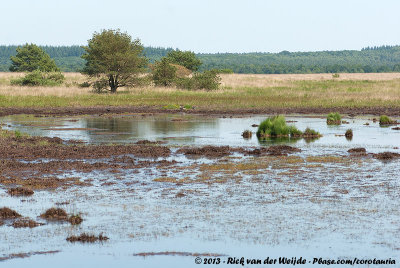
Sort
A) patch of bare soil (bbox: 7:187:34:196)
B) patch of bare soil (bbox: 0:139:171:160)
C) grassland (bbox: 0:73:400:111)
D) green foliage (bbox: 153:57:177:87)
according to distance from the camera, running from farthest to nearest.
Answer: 1. green foliage (bbox: 153:57:177:87)
2. grassland (bbox: 0:73:400:111)
3. patch of bare soil (bbox: 0:139:171:160)
4. patch of bare soil (bbox: 7:187:34:196)

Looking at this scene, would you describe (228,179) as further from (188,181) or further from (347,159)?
(347,159)

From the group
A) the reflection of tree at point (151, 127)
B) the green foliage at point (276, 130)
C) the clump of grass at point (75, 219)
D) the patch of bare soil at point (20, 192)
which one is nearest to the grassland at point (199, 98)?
the reflection of tree at point (151, 127)

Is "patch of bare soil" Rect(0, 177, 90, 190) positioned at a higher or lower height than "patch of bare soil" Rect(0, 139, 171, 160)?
lower

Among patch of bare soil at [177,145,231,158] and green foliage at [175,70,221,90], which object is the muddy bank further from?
patch of bare soil at [177,145,231,158]

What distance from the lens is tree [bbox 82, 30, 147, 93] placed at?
166 feet

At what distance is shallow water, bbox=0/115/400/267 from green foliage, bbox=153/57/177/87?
36291 millimetres

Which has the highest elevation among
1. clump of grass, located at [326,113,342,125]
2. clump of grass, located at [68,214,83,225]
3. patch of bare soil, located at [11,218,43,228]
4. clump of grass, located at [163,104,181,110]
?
clump of grass, located at [163,104,181,110]

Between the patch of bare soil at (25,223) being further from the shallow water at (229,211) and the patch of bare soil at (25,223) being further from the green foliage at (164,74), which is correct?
the green foliage at (164,74)

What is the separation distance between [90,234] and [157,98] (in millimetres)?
37926

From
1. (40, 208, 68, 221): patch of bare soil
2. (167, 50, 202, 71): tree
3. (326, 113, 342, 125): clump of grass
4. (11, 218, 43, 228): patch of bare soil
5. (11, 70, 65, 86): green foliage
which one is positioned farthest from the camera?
(167, 50, 202, 71): tree

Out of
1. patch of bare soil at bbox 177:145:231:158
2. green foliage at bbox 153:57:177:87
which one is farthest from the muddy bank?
patch of bare soil at bbox 177:145:231:158

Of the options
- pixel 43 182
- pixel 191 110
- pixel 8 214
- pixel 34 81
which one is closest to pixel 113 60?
pixel 34 81

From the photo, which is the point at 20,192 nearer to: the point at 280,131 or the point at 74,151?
the point at 74,151

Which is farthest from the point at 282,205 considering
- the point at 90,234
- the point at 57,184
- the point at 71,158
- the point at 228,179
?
the point at 71,158
